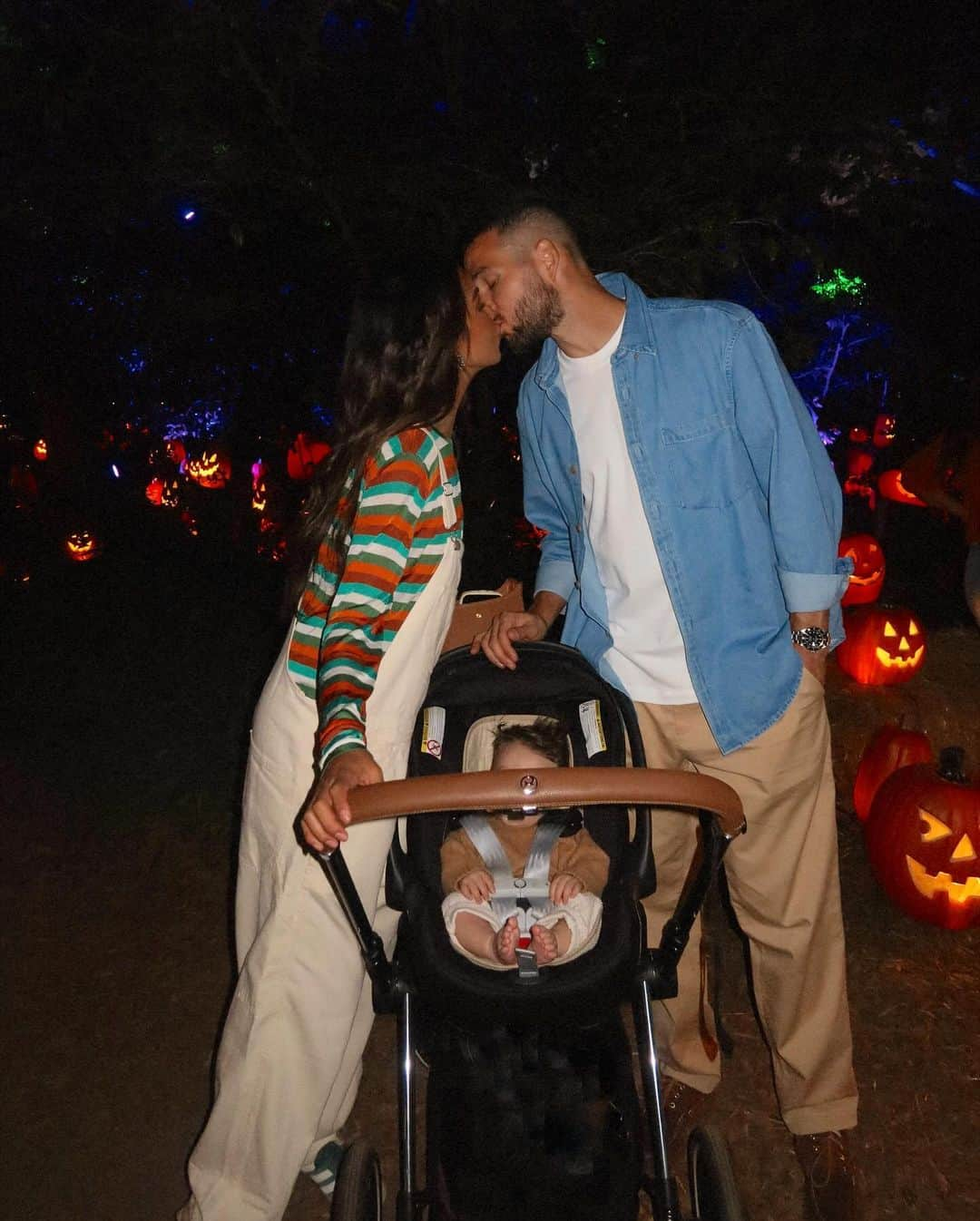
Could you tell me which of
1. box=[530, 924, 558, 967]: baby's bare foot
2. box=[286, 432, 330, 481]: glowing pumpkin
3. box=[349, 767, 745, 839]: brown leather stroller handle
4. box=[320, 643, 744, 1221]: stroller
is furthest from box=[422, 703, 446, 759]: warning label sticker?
box=[286, 432, 330, 481]: glowing pumpkin

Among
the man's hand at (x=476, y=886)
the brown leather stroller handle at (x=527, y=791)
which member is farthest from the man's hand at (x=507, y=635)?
the brown leather stroller handle at (x=527, y=791)

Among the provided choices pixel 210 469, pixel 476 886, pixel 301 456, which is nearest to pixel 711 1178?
pixel 476 886

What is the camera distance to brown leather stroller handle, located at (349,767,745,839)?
1.62 meters

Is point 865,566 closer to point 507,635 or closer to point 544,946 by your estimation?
point 507,635

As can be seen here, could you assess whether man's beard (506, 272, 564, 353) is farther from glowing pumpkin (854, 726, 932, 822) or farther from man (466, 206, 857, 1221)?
glowing pumpkin (854, 726, 932, 822)

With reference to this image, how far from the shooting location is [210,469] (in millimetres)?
8250

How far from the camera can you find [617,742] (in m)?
2.45

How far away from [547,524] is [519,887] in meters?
1.07

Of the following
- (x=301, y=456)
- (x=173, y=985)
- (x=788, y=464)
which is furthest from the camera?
(x=301, y=456)

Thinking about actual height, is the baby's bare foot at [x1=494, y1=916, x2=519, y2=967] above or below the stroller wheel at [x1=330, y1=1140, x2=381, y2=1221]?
above

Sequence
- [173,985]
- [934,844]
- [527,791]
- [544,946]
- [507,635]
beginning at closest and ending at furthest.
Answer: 1. [527,791]
2. [544,946]
3. [507,635]
4. [934,844]
5. [173,985]

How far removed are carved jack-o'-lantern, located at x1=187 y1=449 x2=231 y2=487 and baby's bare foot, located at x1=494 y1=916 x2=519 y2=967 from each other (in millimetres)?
6525

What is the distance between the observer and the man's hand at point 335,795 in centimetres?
176

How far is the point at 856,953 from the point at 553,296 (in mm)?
2705
